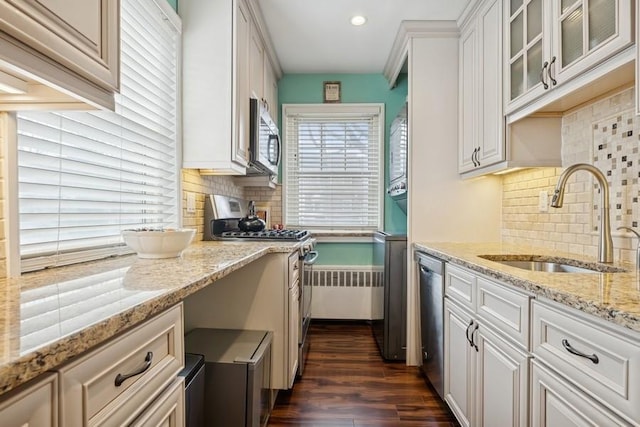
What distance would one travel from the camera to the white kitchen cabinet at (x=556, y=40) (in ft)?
4.17

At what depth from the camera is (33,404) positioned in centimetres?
52

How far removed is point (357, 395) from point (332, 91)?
2.90 m

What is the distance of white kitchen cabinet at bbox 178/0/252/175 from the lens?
2.22m

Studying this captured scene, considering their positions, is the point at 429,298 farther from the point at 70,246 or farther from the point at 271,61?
the point at 271,61

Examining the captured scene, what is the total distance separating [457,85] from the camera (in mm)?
2777

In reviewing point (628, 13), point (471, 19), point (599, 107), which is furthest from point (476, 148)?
point (628, 13)

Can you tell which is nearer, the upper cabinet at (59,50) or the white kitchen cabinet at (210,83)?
the upper cabinet at (59,50)

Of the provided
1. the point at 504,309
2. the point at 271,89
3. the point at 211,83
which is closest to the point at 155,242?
the point at 211,83

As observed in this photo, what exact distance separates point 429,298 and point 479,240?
2.25ft

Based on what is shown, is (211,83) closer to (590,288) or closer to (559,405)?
(590,288)

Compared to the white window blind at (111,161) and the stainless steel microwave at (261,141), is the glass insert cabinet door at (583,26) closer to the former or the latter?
the stainless steel microwave at (261,141)

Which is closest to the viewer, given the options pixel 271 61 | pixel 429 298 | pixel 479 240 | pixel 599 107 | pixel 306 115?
pixel 599 107

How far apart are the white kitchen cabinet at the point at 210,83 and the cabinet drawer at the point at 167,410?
1.48m

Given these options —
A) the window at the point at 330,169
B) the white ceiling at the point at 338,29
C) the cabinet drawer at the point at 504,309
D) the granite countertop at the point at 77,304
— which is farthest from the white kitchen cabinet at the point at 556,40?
the window at the point at 330,169
